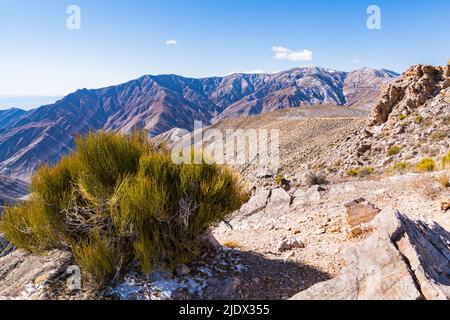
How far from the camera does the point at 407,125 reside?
17844mm

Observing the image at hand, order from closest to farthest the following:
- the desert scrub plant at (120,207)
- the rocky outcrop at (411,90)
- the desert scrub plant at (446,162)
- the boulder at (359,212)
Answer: the desert scrub plant at (120,207) < the boulder at (359,212) < the desert scrub plant at (446,162) < the rocky outcrop at (411,90)

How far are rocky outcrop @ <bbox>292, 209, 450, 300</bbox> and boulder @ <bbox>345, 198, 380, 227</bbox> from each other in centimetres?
171

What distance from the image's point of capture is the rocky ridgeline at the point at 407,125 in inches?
575

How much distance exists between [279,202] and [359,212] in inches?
174

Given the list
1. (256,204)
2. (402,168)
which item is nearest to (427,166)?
(402,168)

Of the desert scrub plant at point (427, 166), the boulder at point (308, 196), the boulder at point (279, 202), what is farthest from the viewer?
the desert scrub plant at point (427, 166)

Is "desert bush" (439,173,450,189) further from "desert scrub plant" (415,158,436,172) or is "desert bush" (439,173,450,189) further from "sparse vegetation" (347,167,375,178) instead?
"sparse vegetation" (347,167,375,178)

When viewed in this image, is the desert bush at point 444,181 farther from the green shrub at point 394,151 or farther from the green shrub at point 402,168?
the green shrub at point 394,151

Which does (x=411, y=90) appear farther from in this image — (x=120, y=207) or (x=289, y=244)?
(x=120, y=207)

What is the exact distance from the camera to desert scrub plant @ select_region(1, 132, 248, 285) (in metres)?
4.30

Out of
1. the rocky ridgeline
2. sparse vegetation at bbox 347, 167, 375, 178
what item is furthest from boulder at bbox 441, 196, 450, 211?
the rocky ridgeline

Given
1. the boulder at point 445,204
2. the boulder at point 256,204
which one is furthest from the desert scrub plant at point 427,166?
the boulder at point 256,204

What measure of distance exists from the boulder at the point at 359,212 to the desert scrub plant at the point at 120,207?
8.98 feet

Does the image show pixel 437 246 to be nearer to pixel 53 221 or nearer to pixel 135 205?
pixel 135 205
